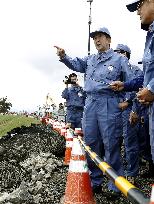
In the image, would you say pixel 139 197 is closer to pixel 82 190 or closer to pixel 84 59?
pixel 82 190

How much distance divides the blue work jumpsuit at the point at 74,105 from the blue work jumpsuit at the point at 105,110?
7.61 m

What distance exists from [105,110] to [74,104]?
821 centimetres

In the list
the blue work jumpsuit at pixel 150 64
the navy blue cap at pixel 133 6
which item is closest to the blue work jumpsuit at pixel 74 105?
the navy blue cap at pixel 133 6

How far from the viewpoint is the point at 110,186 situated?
5559 millimetres

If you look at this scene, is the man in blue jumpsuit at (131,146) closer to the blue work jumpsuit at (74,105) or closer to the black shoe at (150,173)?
the black shoe at (150,173)

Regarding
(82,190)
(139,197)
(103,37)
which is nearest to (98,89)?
(103,37)

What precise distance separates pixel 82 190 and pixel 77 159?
0.33 metres

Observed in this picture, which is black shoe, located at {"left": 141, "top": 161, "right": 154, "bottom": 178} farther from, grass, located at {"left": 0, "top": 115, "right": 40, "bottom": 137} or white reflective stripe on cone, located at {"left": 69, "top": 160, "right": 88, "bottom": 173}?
grass, located at {"left": 0, "top": 115, "right": 40, "bottom": 137}

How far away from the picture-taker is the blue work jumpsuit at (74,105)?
13.6m

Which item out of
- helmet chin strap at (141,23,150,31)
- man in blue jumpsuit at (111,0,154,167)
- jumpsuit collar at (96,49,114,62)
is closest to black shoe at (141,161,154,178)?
jumpsuit collar at (96,49,114,62)

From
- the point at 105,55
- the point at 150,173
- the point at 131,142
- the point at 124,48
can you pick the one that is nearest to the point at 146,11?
the point at 105,55

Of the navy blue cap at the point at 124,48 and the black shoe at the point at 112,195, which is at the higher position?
the navy blue cap at the point at 124,48

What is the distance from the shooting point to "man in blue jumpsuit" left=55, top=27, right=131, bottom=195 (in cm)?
559

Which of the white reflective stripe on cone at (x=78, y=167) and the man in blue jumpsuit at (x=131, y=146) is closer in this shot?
the white reflective stripe on cone at (x=78, y=167)
